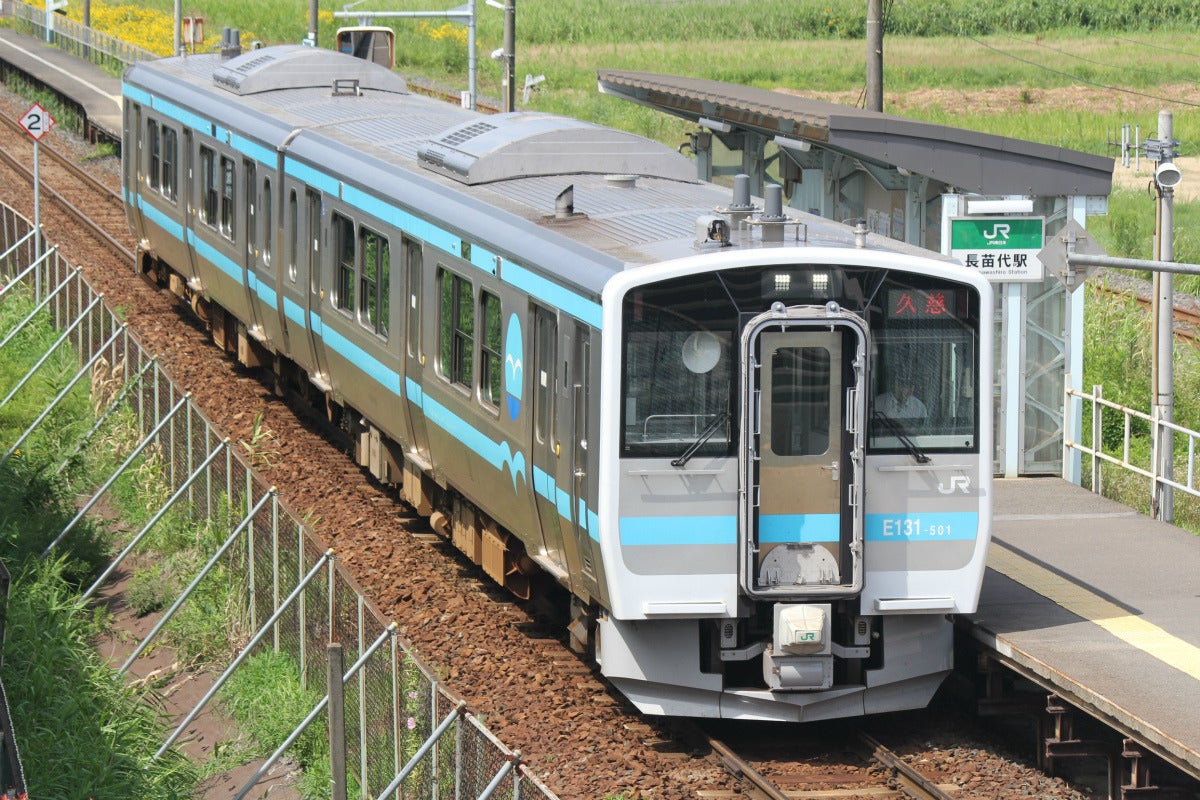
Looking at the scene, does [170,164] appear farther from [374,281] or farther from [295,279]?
[374,281]

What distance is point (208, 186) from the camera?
19.8 metres

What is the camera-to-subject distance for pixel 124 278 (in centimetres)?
2519

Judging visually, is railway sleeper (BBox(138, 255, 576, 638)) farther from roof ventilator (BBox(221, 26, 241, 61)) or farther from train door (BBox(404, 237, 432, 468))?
roof ventilator (BBox(221, 26, 241, 61))

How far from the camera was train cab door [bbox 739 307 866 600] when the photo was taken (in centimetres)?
985

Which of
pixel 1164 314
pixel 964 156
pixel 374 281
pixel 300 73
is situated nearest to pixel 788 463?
pixel 964 156

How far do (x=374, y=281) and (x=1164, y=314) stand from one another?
604 cm

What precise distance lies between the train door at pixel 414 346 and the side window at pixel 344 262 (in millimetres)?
1553

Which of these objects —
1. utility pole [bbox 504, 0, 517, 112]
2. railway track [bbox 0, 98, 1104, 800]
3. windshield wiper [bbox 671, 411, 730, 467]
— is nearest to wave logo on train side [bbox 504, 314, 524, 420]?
railway track [bbox 0, 98, 1104, 800]

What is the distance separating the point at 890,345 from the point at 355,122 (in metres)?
8.04

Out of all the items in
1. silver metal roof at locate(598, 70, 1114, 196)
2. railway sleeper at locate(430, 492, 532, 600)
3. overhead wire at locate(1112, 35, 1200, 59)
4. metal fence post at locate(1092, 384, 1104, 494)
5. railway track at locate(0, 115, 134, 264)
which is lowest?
railway sleeper at locate(430, 492, 532, 600)

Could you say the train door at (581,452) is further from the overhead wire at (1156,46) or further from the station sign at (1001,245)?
the overhead wire at (1156,46)

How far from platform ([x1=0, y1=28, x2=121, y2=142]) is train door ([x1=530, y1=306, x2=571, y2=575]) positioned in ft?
84.7

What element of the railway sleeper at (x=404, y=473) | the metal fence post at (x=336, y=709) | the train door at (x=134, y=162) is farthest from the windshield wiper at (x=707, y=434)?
the train door at (x=134, y=162)

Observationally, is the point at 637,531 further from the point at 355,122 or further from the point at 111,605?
the point at 355,122
